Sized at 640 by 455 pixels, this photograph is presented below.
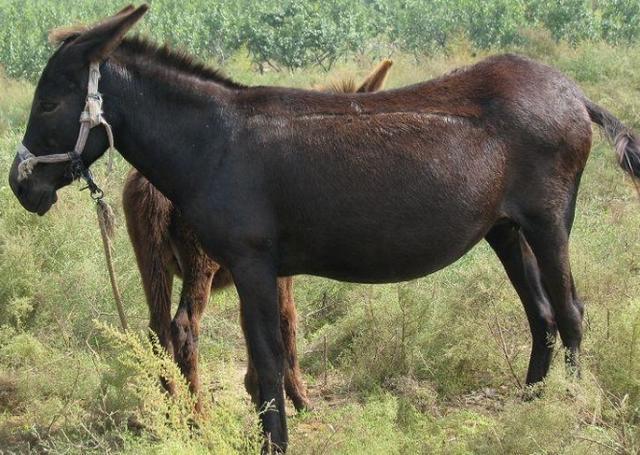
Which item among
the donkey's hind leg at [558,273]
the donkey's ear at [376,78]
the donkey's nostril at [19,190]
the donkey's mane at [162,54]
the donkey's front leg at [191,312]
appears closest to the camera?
the donkey's nostril at [19,190]

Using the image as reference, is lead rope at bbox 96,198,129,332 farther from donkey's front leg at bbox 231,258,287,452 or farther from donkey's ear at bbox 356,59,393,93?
donkey's ear at bbox 356,59,393,93

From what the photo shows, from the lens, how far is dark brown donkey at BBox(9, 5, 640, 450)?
14.3ft

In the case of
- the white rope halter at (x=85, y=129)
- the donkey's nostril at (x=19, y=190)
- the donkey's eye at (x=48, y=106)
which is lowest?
the donkey's nostril at (x=19, y=190)

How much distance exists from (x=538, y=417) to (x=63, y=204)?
18.3ft

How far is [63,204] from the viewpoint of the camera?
8312mm

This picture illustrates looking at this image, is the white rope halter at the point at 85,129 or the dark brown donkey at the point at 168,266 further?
the dark brown donkey at the point at 168,266

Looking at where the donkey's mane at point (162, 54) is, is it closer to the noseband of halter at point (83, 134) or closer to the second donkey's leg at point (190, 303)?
the noseband of halter at point (83, 134)

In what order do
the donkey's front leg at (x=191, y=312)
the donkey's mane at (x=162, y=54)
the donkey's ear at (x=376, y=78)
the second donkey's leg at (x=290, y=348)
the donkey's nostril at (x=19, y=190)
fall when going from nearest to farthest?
the donkey's nostril at (x=19, y=190) < the donkey's mane at (x=162, y=54) < the donkey's front leg at (x=191, y=312) < the second donkey's leg at (x=290, y=348) < the donkey's ear at (x=376, y=78)

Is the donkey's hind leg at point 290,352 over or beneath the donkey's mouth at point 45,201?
beneath

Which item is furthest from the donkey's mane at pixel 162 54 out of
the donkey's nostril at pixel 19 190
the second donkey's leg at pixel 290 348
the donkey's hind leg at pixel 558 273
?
the donkey's hind leg at pixel 558 273

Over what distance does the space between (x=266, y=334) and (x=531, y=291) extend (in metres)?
1.90

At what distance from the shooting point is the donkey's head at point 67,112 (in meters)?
4.35

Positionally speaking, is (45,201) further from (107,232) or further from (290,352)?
(290,352)

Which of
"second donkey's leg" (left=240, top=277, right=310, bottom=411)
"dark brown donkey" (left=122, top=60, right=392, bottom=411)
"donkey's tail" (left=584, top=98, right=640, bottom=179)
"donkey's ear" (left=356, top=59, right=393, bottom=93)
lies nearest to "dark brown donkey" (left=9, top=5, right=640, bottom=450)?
"donkey's tail" (left=584, top=98, right=640, bottom=179)
